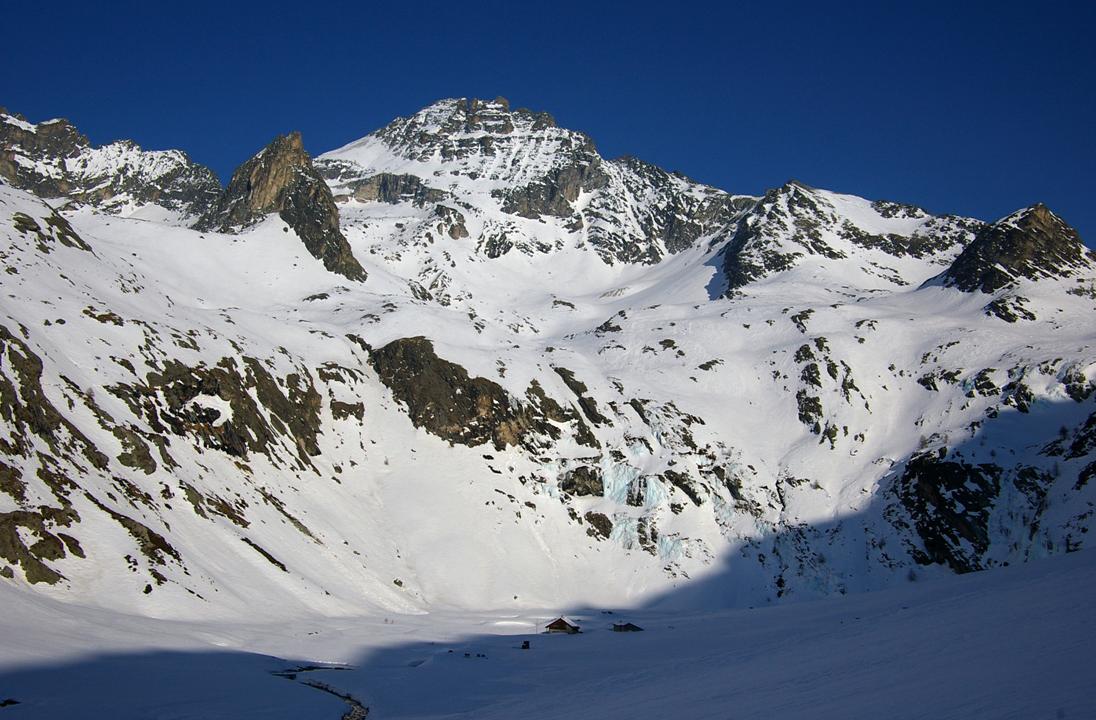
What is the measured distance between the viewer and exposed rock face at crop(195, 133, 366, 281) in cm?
13912

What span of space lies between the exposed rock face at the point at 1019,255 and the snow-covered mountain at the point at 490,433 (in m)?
0.49

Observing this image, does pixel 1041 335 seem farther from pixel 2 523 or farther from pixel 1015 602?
pixel 2 523

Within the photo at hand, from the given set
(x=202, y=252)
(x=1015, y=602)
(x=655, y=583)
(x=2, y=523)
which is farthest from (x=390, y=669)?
(x=202, y=252)

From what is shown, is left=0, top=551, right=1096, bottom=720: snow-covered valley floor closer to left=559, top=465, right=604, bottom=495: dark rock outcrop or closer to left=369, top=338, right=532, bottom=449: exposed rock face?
left=559, top=465, right=604, bottom=495: dark rock outcrop

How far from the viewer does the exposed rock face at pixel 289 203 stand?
139 metres

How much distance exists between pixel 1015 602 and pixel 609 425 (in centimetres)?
7412

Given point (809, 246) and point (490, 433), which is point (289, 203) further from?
point (809, 246)

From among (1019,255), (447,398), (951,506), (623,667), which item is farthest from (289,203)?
(623,667)

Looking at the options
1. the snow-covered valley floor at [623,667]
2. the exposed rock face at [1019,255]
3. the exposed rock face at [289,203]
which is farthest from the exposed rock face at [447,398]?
the exposed rock face at [1019,255]

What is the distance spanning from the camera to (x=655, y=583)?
76.2m

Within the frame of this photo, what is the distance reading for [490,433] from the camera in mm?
86312

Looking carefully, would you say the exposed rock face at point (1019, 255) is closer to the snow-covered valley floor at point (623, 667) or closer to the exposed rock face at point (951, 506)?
the exposed rock face at point (951, 506)

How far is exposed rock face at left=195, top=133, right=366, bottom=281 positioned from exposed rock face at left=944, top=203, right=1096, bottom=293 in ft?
352

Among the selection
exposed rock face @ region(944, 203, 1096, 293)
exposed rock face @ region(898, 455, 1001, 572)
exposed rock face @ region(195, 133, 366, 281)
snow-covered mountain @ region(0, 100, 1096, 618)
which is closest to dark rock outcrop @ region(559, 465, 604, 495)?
snow-covered mountain @ region(0, 100, 1096, 618)
